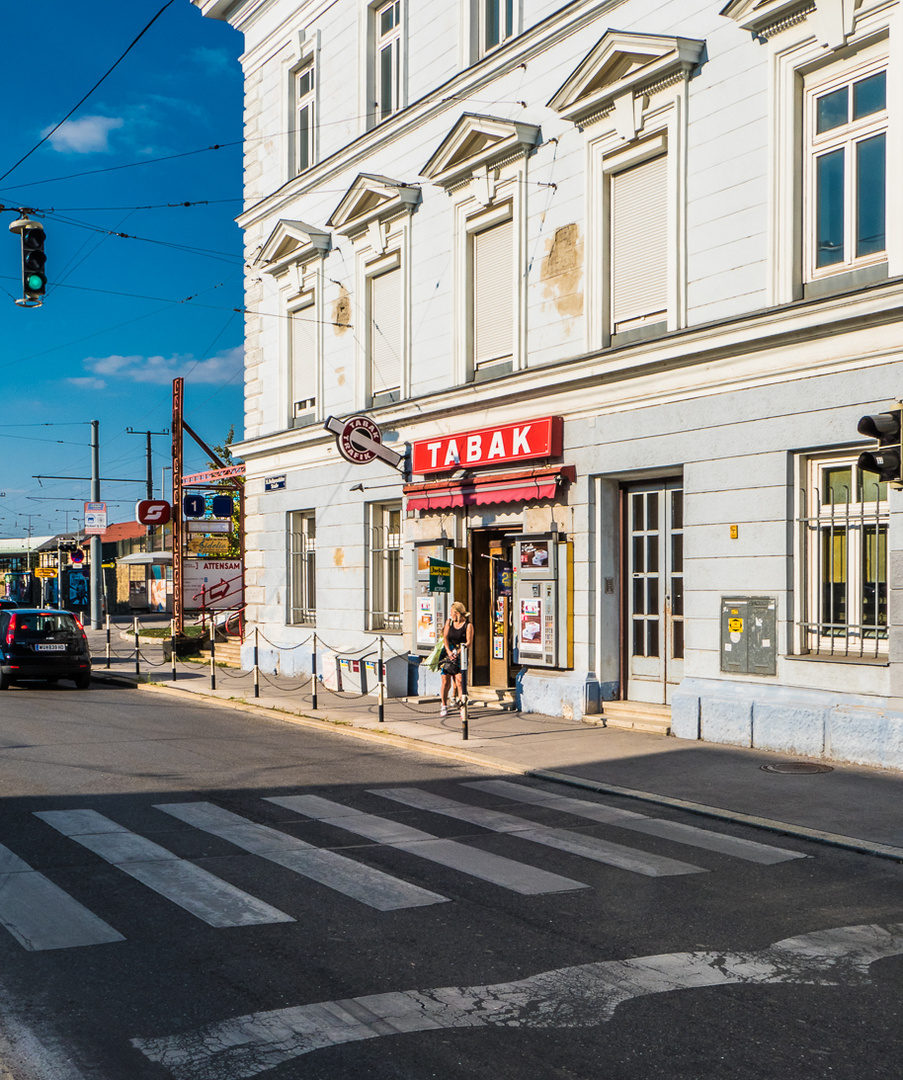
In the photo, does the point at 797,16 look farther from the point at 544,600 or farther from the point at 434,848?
the point at 434,848

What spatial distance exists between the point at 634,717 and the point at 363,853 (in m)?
7.33

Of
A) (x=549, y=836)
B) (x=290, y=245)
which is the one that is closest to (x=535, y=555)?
(x=549, y=836)

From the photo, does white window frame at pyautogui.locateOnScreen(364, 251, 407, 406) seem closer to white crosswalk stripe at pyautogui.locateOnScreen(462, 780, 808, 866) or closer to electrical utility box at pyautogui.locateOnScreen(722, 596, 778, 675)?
electrical utility box at pyautogui.locateOnScreen(722, 596, 778, 675)

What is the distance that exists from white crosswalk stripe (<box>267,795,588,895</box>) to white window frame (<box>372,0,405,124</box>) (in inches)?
548

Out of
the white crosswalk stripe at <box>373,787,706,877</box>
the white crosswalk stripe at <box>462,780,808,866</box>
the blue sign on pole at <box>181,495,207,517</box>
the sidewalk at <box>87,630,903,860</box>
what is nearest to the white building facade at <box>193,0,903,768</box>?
the sidewalk at <box>87,630,903,860</box>

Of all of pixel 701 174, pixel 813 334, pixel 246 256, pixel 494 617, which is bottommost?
pixel 494 617

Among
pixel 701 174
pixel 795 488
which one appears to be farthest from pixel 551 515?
pixel 701 174

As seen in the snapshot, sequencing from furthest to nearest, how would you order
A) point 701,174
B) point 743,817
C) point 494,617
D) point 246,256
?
1. point 246,256
2. point 494,617
3. point 701,174
4. point 743,817

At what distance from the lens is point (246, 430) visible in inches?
974

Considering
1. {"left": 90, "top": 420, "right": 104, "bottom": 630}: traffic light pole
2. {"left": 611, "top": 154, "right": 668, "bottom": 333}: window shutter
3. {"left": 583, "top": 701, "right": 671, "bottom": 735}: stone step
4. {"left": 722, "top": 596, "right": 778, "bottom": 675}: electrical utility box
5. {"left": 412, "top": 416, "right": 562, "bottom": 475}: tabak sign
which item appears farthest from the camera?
{"left": 90, "top": 420, "right": 104, "bottom": 630}: traffic light pole

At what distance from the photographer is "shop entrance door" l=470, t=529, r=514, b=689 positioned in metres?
17.5

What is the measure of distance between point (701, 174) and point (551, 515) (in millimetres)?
5055

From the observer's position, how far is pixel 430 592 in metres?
17.7

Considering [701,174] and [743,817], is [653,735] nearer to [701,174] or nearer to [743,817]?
[743,817]
